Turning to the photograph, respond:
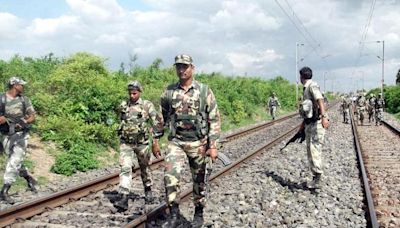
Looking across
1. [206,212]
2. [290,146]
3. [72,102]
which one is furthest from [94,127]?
[206,212]

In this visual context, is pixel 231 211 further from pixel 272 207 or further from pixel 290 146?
pixel 290 146

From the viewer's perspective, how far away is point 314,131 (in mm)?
8430

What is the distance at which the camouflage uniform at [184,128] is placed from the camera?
5.61 metres

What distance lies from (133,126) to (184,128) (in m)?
1.50

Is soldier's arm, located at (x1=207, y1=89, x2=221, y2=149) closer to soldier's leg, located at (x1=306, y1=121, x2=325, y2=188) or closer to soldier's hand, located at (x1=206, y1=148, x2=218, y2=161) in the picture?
soldier's hand, located at (x1=206, y1=148, x2=218, y2=161)

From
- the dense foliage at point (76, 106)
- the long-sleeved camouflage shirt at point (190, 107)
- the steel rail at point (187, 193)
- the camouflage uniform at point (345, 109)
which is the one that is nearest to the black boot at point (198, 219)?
the steel rail at point (187, 193)

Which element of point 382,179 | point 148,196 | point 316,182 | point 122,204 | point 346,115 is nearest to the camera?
point 122,204

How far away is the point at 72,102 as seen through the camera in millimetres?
14805

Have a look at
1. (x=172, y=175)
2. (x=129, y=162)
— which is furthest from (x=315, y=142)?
(x=172, y=175)

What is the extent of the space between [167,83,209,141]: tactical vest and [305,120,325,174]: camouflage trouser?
332 centimetres

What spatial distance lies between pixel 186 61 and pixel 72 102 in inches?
398

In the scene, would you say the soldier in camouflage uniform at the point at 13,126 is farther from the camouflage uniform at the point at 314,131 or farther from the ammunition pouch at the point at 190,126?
the camouflage uniform at the point at 314,131

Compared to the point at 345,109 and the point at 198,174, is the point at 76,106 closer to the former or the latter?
the point at 198,174

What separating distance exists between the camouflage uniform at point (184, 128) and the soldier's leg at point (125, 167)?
1.41 metres
